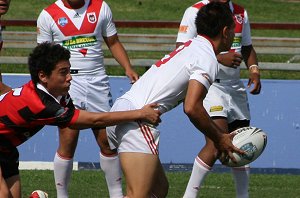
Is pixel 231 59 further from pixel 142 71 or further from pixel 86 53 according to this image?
pixel 142 71

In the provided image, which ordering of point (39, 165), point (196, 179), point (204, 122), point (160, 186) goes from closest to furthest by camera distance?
point (204, 122)
point (160, 186)
point (196, 179)
point (39, 165)

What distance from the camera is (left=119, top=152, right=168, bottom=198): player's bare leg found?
7.57 m

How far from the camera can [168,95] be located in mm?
7668

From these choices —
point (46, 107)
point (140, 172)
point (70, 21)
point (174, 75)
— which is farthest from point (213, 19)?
point (70, 21)

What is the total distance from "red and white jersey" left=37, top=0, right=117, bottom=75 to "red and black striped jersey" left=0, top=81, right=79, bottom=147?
201 centimetres

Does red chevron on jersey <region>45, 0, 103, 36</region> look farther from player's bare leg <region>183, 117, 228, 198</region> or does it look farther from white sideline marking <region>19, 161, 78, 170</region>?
white sideline marking <region>19, 161, 78, 170</region>

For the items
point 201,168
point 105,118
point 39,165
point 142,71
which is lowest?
point 142,71

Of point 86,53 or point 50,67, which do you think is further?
point 86,53

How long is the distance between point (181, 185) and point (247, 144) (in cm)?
323

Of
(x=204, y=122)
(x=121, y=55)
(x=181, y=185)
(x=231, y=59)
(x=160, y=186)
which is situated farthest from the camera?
(x=181, y=185)

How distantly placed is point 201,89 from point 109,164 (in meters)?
2.55

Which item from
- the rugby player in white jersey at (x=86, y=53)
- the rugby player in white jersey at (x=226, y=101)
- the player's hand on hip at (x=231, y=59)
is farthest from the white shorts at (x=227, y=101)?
the rugby player in white jersey at (x=86, y=53)

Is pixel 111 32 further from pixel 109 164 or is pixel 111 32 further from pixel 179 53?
pixel 179 53

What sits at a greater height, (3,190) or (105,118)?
(105,118)
